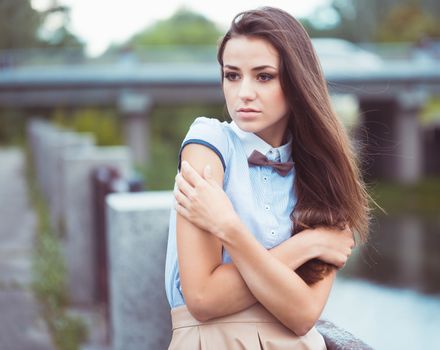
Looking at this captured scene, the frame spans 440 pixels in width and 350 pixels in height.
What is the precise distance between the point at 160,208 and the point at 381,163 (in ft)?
92.7

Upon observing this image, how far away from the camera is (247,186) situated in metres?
2.14

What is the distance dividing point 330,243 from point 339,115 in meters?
0.46

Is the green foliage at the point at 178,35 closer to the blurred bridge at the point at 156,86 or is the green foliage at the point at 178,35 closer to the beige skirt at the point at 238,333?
the blurred bridge at the point at 156,86

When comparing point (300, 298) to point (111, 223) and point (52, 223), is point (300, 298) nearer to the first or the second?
point (111, 223)

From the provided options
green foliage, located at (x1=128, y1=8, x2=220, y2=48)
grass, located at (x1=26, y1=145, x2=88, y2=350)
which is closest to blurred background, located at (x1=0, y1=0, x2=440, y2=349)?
grass, located at (x1=26, y1=145, x2=88, y2=350)

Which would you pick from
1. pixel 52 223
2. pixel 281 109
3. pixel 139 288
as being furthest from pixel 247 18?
pixel 52 223

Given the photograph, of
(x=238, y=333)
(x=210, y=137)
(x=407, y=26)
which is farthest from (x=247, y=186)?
(x=407, y=26)

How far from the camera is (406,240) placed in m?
17.1

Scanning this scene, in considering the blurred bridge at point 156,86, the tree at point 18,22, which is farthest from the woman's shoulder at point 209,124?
the blurred bridge at point 156,86

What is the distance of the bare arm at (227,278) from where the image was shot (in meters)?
2.00

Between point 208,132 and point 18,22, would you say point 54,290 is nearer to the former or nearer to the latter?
point 18,22

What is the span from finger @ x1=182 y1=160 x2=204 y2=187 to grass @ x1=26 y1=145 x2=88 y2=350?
3.62 meters

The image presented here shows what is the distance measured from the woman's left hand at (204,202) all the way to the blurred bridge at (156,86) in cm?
2402

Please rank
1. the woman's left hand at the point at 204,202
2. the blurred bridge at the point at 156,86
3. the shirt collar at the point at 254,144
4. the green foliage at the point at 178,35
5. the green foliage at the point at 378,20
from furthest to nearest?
the green foliage at the point at 178,35 < the green foliage at the point at 378,20 < the blurred bridge at the point at 156,86 < the shirt collar at the point at 254,144 < the woman's left hand at the point at 204,202
